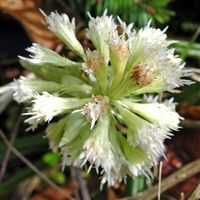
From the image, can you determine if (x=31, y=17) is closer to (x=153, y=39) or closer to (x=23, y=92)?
(x=23, y=92)

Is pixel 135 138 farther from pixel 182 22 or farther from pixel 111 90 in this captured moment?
pixel 182 22

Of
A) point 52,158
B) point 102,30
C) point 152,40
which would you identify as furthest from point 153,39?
point 52,158

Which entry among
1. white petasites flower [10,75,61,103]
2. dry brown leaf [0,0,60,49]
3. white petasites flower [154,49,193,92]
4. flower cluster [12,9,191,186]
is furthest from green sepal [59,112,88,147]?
dry brown leaf [0,0,60,49]

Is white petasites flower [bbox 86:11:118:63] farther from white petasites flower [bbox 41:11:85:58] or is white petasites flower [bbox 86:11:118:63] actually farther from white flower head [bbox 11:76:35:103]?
white flower head [bbox 11:76:35:103]

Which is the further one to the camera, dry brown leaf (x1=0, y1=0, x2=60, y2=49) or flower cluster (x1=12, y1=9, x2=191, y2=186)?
dry brown leaf (x1=0, y1=0, x2=60, y2=49)

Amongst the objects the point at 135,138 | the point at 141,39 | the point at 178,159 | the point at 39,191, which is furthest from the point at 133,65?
the point at 39,191

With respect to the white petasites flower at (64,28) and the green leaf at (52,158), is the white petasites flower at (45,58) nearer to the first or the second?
the white petasites flower at (64,28)

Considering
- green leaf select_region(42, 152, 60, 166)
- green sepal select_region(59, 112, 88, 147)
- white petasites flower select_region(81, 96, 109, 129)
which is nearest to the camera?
white petasites flower select_region(81, 96, 109, 129)
